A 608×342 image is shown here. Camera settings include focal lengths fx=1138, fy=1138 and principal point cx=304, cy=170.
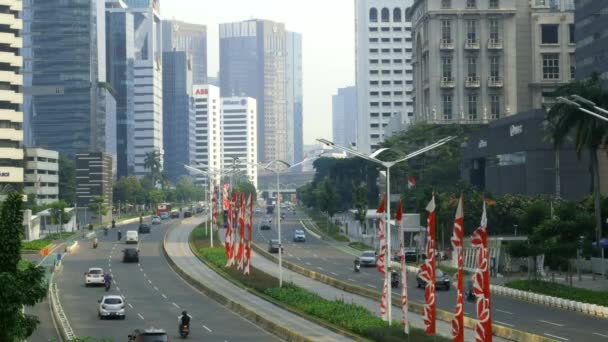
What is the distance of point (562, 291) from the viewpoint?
7538 centimetres

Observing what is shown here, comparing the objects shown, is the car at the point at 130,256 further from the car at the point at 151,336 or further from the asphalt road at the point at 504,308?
the car at the point at 151,336

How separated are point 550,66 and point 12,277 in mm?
161467

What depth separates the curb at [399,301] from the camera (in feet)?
176

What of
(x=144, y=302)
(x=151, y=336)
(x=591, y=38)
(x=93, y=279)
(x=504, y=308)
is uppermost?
(x=591, y=38)

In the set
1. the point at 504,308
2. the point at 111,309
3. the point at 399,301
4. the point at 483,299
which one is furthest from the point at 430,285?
the point at 399,301

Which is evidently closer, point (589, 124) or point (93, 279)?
→ point (589, 124)

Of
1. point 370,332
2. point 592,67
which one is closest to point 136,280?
point 370,332

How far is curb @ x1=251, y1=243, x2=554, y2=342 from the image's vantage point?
176 ft

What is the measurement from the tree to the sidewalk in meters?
22.9

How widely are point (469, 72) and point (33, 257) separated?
88469mm

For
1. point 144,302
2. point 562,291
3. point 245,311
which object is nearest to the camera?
point 245,311

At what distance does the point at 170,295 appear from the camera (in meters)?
84.8

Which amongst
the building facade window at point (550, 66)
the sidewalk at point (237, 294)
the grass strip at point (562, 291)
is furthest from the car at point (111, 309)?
the building facade window at point (550, 66)

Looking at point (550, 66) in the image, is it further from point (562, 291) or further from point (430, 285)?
point (430, 285)
